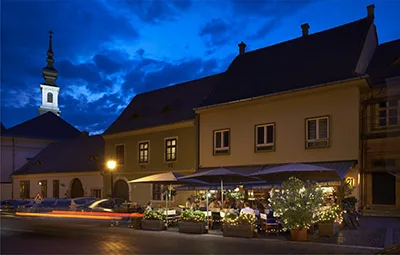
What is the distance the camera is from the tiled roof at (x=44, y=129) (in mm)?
50047

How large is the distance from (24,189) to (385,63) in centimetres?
3613

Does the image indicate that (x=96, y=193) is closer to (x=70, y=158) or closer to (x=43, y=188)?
(x=70, y=158)

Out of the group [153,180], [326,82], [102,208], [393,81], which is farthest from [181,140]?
[393,81]

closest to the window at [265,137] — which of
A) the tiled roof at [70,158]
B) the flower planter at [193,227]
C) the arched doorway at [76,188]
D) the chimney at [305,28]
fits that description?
the chimney at [305,28]

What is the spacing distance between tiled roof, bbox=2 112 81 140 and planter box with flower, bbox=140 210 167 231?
34323 mm

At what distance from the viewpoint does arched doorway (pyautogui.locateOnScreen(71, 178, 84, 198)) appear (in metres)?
38.6

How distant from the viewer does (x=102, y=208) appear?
25656mm

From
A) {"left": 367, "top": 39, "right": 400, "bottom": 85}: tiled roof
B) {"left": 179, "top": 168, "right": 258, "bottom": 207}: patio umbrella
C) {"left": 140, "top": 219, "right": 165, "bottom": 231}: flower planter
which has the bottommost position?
{"left": 140, "top": 219, "right": 165, "bottom": 231}: flower planter

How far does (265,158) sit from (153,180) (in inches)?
269

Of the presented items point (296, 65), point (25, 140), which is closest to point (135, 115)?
point (296, 65)

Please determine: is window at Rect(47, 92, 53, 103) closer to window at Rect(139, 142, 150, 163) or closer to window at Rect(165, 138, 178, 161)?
window at Rect(139, 142, 150, 163)

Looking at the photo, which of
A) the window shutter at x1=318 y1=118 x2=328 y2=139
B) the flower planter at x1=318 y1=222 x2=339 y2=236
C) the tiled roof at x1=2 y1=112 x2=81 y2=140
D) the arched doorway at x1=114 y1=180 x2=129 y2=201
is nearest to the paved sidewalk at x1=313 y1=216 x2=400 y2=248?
the flower planter at x1=318 y1=222 x2=339 y2=236

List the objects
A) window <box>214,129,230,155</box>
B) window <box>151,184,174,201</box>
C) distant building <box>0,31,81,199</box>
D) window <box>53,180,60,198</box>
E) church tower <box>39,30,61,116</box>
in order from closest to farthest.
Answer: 1. window <box>214,129,230,155</box>
2. window <box>151,184,174,201</box>
3. window <box>53,180,60,198</box>
4. distant building <box>0,31,81,199</box>
5. church tower <box>39,30,61,116</box>

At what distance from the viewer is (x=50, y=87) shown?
73.2 metres
